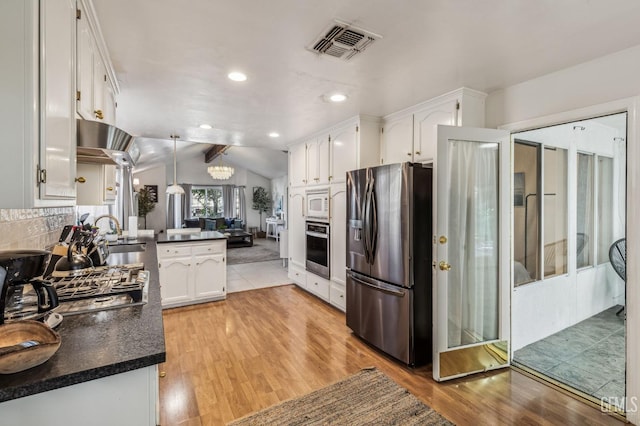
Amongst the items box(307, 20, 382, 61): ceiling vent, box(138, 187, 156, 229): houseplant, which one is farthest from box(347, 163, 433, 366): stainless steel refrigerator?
box(138, 187, 156, 229): houseplant

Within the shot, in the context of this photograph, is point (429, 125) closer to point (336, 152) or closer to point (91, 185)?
point (336, 152)

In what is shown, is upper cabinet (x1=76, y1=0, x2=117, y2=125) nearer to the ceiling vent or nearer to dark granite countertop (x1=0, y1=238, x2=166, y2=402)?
dark granite countertop (x1=0, y1=238, x2=166, y2=402)

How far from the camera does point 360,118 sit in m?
3.39

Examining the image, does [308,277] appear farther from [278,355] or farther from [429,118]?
[429,118]

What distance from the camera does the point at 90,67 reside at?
1.62 metres

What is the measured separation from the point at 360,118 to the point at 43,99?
9.33 ft

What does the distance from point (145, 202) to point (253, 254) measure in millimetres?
4137

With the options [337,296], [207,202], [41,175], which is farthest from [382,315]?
[207,202]

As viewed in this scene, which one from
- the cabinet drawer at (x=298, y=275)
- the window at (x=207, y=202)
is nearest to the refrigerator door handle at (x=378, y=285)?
the cabinet drawer at (x=298, y=275)

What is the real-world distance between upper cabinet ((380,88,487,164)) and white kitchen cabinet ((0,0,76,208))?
7.55 feet

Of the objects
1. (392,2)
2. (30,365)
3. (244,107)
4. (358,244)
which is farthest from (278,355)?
(392,2)

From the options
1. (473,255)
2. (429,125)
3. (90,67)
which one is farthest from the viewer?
(429,125)

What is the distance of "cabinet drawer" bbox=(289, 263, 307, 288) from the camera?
15.3ft

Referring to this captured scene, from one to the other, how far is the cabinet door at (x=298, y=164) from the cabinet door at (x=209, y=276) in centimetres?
159
